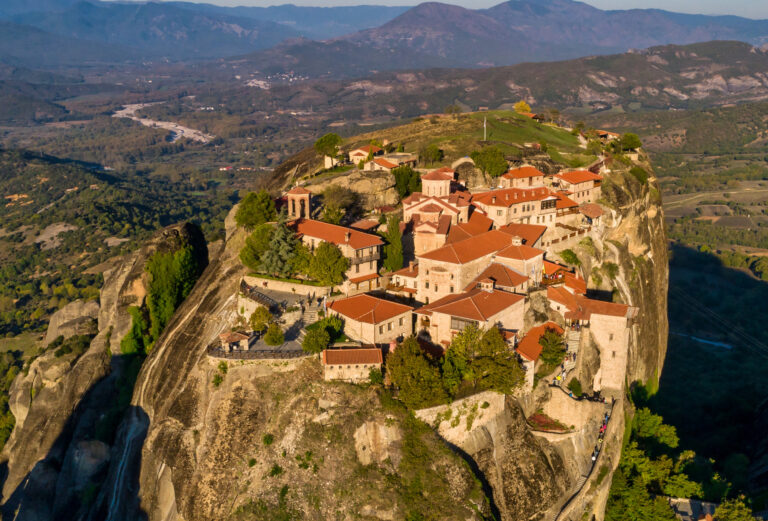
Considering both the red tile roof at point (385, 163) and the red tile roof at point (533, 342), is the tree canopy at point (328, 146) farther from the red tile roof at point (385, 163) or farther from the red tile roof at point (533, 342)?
the red tile roof at point (533, 342)

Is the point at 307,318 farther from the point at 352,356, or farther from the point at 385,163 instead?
the point at 385,163

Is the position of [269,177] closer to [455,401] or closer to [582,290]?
[582,290]

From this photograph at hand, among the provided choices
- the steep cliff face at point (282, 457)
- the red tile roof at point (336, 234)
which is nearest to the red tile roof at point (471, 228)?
the red tile roof at point (336, 234)

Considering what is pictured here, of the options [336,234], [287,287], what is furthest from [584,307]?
[287,287]

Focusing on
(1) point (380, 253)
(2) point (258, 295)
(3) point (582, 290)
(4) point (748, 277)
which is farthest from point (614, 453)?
(4) point (748, 277)

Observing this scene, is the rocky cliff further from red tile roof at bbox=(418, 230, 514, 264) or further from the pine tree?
red tile roof at bbox=(418, 230, 514, 264)
